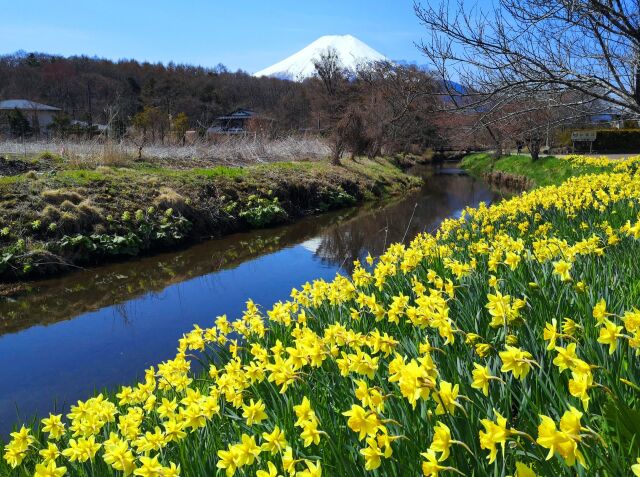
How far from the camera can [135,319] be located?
7.09m

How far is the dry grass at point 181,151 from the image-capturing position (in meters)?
15.3

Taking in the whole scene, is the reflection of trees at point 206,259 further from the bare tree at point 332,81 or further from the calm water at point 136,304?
the bare tree at point 332,81

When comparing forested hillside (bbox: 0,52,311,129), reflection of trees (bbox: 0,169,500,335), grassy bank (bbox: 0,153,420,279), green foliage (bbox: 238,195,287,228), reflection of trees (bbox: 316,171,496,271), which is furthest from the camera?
forested hillside (bbox: 0,52,311,129)

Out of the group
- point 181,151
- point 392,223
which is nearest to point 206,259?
point 392,223

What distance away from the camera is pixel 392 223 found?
14484 mm

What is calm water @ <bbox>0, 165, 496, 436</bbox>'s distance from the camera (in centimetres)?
531

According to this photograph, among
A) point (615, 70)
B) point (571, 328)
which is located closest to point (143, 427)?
point (571, 328)

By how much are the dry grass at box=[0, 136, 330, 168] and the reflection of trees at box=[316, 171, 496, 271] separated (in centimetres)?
605

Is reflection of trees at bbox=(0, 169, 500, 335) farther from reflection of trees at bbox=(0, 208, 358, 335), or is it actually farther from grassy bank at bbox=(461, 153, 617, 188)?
grassy bank at bbox=(461, 153, 617, 188)

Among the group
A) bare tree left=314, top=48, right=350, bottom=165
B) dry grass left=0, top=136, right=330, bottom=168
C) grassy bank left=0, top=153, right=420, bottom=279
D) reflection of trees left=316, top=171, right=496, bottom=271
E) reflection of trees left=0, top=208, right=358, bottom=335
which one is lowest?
reflection of trees left=0, top=208, right=358, bottom=335

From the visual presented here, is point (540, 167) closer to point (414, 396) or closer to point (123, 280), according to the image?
point (123, 280)

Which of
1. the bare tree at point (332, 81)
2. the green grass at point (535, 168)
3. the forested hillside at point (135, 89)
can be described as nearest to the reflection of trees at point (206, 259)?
the green grass at point (535, 168)

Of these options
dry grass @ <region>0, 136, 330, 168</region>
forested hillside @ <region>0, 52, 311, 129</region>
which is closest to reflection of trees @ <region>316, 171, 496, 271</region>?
dry grass @ <region>0, 136, 330, 168</region>

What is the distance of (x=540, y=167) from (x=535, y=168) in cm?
66
